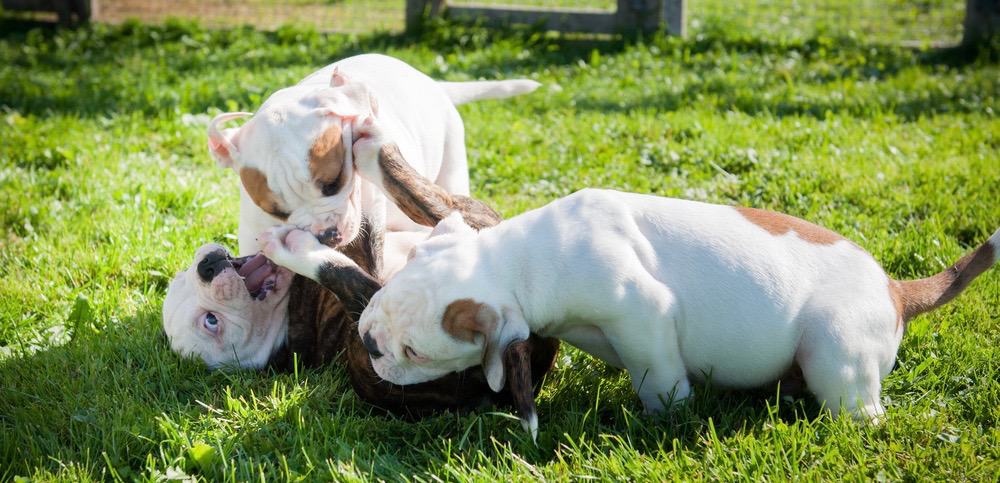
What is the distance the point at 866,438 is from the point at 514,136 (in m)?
3.90

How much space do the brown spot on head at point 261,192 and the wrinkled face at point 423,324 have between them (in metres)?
0.74

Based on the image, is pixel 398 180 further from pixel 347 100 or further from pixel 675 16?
pixel 675 16

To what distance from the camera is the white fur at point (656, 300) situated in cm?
305

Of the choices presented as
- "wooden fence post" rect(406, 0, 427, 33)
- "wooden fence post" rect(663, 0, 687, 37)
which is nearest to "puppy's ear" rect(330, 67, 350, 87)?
"wooden fence post" rect(406, 0, 427, 33)

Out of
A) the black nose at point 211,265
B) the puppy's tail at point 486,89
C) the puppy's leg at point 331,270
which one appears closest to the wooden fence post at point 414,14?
the puppy's tail at point 486,89

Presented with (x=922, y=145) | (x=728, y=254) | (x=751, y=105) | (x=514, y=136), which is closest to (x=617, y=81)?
(x=751, y=105)

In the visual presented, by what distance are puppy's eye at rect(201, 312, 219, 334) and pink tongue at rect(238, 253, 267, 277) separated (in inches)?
8.2

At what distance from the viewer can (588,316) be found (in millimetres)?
3170

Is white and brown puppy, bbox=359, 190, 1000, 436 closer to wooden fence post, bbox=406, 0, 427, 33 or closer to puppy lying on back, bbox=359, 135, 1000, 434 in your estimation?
puppy lying on back, bbox=359, 135, 1000, 434

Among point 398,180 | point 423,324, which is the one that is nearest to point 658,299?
point 423,324

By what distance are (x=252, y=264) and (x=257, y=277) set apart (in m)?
0.06

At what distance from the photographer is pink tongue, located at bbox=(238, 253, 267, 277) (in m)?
3.86

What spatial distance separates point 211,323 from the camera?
3736 millimetres

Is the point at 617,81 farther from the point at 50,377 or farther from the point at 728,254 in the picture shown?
the point at 50,377
